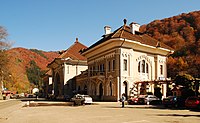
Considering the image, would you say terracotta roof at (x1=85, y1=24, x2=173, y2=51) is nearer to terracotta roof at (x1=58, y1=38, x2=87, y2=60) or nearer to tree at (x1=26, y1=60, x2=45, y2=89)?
terracotta roof at (x1=58, y1=38, x2=87, y2=60)

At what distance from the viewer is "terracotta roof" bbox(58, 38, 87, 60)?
6888cm

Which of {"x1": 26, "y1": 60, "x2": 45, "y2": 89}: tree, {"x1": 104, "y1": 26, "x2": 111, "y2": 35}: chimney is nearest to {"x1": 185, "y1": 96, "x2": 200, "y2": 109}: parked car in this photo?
{"x1": 104, "y1": 26, "x2": 111, "y2": 35}: chimney

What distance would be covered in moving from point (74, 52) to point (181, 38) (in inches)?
1261

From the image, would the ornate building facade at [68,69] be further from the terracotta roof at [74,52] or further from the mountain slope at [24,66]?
the mountain slope at [24,66]

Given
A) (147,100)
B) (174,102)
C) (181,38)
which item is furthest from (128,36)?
(181,38)

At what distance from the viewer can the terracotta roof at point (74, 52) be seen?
68.9 meters

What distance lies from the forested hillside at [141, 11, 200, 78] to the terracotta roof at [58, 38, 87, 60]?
76.2ft

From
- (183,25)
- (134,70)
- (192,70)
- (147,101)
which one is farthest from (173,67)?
(147,101)

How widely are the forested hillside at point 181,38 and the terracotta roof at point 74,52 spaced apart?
76.2 feet

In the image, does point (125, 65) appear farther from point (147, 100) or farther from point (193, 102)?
point (193, 102)

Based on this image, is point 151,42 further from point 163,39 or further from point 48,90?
point 48,90

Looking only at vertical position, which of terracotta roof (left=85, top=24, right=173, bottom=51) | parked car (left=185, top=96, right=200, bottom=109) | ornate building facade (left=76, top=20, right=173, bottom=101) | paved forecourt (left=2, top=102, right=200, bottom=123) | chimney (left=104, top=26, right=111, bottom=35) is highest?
chimney (left=104, top=26, right=111, bottom=35)

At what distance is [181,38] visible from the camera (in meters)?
81.6

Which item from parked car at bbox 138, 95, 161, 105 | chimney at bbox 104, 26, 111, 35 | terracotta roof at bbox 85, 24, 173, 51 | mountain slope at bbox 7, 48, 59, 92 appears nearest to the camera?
parked car at bbox 138, 95, 161, 105
